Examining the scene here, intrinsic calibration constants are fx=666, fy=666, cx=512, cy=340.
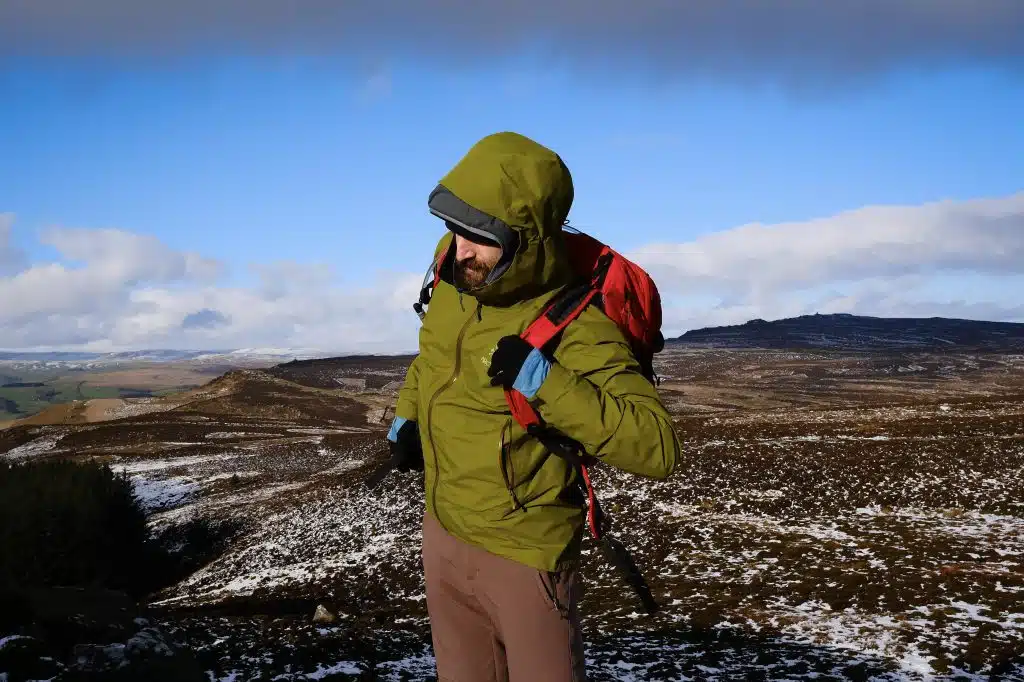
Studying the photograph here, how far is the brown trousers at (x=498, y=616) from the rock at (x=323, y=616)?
10494mm

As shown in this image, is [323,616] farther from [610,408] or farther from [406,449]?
[610,408]

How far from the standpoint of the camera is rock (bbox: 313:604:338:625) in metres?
12.8

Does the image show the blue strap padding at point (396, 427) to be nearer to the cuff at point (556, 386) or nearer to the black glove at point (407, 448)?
the black glove at point (407, 448)

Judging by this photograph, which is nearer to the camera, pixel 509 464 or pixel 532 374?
pixel 532 374

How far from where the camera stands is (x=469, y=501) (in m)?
3.19

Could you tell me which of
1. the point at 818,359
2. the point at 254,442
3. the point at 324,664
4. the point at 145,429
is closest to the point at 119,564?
the point at 324,664

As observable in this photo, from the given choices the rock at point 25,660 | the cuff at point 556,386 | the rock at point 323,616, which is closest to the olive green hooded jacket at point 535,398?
the cuff at point 556,386

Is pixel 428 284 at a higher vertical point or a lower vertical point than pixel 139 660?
higher

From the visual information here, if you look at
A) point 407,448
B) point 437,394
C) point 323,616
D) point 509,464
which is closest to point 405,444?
point 407,448

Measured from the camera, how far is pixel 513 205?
2.89m

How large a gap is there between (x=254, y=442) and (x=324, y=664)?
4350cm

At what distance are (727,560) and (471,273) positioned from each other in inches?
511

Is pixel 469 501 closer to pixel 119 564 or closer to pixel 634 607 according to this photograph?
pixel 634 607

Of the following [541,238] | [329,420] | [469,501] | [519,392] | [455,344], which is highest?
[541,238]
